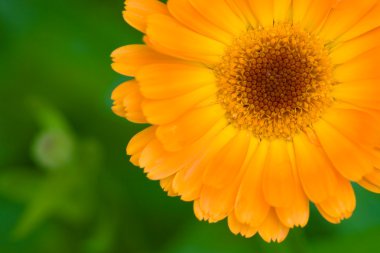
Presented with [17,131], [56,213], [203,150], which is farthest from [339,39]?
[17,131]

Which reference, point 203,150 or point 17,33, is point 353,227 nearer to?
point 203,150

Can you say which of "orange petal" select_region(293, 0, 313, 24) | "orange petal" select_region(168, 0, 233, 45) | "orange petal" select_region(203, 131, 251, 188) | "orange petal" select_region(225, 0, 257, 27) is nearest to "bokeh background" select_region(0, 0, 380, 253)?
"orange petal" select_region(203, 131, 251, 188)

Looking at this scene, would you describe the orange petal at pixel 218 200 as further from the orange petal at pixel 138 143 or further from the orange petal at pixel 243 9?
the orange petal at pixel 243 9

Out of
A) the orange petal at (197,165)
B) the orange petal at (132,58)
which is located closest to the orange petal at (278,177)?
the orange petal at (197,165)

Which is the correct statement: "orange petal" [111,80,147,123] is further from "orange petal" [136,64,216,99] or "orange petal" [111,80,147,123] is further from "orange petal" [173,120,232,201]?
"orange petal" [173,120,232,201]

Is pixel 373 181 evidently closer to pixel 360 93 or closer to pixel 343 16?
pixel 360 93

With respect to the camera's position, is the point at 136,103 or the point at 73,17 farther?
the point at 73,17

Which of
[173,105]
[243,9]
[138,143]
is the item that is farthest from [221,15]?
[138,143]

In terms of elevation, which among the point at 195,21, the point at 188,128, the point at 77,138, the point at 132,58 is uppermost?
the point at 195,21
